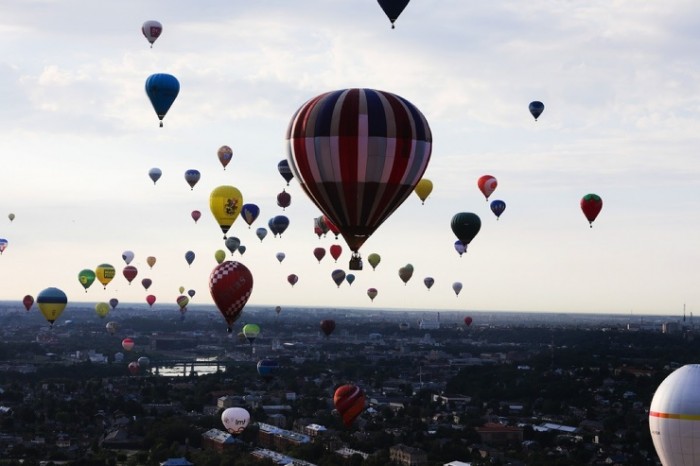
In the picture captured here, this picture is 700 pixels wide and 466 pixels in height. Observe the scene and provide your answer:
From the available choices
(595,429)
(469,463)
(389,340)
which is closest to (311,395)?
(595,429)

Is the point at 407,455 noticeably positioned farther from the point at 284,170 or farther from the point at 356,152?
the point at 356,152

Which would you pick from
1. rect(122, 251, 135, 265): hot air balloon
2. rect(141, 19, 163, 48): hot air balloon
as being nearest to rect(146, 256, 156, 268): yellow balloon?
rect(122, 251, 135, 265): hot air balloon

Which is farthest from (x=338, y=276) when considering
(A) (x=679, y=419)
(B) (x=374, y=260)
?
(A) (x=679, y=419)

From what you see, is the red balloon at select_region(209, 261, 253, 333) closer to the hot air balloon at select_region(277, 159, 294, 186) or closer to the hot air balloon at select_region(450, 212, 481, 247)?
the hot air balloon at select_region(277, 159, 294, 186)

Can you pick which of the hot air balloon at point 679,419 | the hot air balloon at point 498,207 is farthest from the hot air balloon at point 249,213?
the hot air balloon at point 679,419

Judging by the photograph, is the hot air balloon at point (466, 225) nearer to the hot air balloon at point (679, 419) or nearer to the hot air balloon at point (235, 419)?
the hot air balloon at point (235, 419)
